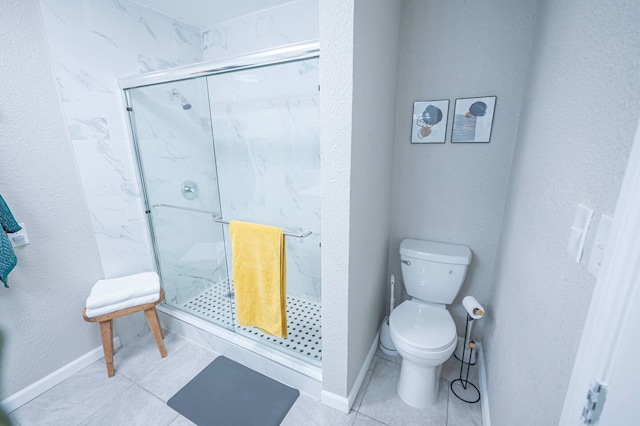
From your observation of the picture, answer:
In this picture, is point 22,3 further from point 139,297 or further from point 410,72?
point 410,72

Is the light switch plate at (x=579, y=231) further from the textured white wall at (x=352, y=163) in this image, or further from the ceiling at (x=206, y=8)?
the ceiling at (x=206, y=8)

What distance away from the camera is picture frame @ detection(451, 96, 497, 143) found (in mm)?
1578

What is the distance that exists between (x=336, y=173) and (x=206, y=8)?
1660 millimetres

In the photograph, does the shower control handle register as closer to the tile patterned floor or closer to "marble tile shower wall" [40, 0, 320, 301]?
"marble tile shower wall" [40, 0, 320, 301]

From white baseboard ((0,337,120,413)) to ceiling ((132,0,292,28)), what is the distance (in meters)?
2.31

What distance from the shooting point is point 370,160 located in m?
1.38

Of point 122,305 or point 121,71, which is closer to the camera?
point 122,305

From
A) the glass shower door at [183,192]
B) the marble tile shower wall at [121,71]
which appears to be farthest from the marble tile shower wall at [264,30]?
the glass shower door at [183,192]

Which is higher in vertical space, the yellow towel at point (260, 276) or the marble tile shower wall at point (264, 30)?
the marble tile shower wall at point (264, 30)

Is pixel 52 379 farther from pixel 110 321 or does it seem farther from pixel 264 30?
pixel 264 30

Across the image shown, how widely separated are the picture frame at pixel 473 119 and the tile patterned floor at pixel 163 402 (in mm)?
1431

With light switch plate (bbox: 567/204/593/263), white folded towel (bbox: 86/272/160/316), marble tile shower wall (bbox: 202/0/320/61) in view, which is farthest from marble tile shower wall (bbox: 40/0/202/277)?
light switch plate (bbox: 567/204/593/263)

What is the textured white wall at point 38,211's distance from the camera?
1393mm

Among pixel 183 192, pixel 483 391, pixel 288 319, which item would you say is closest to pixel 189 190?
pixel 183 192
